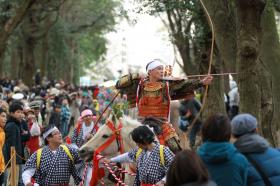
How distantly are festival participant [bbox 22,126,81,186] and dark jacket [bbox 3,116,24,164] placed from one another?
12.6 ft

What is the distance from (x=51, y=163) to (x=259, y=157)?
9.43 ft

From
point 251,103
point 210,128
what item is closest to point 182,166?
point 210,128

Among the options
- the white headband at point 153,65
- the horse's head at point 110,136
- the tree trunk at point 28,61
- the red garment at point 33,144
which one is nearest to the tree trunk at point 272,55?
the white headband at point 153,65

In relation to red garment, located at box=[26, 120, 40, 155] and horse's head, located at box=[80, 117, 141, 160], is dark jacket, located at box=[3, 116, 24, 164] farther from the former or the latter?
horse's head, located at box=[80, 117, 141, 160]

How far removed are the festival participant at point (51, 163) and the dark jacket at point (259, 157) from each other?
263 centimetres

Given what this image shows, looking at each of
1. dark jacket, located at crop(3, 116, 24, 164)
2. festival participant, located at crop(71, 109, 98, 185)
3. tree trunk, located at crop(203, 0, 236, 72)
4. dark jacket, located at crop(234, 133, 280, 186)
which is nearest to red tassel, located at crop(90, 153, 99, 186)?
festival participant, located at crop(71, 109, 98, 185)

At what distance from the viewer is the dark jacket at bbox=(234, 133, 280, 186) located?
6.39 m

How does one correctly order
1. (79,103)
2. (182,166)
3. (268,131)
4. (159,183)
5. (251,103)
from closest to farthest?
(182,166) → (159,183) → (251,103) → (268,131) → (79,103)

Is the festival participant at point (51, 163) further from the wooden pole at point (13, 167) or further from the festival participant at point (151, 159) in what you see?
the wooden pole at point (13, 167)

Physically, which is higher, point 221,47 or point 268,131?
point 221,47

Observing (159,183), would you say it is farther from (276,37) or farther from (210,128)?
(276,37)

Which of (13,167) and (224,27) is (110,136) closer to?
(13,167)

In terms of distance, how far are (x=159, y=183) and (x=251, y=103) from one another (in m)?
3.70

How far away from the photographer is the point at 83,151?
30.5ft
